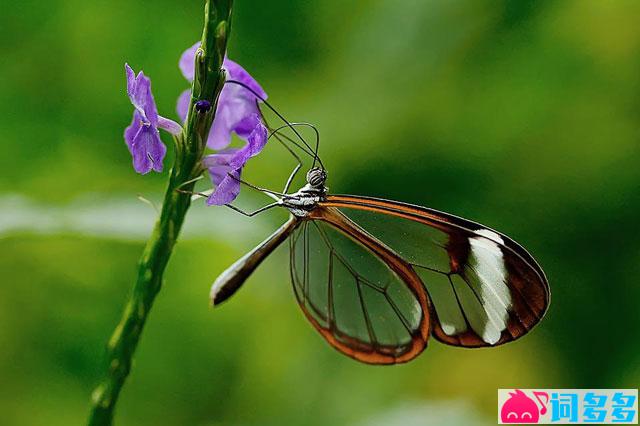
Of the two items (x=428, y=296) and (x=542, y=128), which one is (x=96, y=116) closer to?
(x=428, y=296)

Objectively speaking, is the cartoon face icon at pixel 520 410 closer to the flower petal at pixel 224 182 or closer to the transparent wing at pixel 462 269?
the transparent wing at pixel 462 269

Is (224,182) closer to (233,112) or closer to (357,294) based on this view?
(233,112)

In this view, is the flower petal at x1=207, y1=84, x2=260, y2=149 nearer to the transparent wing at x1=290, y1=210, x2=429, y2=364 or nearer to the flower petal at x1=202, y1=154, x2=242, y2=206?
the flower petal at x1=202, y1=154, x2=242, y2=206

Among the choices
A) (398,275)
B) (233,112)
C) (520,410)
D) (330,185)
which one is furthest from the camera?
(330,185)

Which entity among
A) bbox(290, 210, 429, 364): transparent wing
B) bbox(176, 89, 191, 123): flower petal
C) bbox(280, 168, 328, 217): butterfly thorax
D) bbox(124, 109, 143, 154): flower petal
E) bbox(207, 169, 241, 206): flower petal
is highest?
bbox(176, 89, 191, 123): flower petal

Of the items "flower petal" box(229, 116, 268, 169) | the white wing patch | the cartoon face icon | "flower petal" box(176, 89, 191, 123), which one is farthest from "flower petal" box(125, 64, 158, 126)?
the cartoon face icon

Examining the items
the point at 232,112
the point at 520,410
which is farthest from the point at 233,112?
the point at 520,410
